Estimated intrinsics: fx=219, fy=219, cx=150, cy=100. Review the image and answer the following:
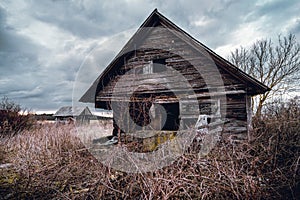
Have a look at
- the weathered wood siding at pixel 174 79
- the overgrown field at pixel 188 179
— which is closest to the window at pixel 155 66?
the weathered wood siding at pixel 174 79

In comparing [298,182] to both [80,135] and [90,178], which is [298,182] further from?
[80,135]

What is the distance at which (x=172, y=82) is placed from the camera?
8.44 meters

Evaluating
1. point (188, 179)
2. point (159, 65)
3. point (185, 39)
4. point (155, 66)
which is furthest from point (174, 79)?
point (188, 179)

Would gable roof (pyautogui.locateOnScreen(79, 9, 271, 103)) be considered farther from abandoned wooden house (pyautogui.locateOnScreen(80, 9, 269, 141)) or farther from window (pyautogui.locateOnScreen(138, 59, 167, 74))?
window (pyautogui.locateOnScreen(138, 59, 167, 74))

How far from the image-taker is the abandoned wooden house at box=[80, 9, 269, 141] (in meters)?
7.48

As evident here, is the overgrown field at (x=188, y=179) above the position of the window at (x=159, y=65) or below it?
below

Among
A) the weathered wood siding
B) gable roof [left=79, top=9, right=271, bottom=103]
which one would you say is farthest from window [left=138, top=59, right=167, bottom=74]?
gable roof [left=79, top=9, right=271, bottom=103]

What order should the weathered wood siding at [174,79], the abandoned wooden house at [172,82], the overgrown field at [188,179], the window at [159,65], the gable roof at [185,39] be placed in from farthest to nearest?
the window at [159,65] → the weathered wood siding at [174,79] → the abandoned wooden house at [172,82] → the gable roof at [185,39] → the overgrown field at [188,179]

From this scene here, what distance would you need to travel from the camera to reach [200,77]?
8031 mm

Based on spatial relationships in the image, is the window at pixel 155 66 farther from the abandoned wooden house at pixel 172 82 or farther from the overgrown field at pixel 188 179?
the overgrown field at pixel 188 179

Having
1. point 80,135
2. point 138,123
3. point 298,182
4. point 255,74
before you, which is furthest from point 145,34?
point 255,74

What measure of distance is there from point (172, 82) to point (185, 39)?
5.54 ft

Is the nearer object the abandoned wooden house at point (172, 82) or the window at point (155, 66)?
the abandoned wooden house at point (172, 82)

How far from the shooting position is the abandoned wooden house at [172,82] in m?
7.48
